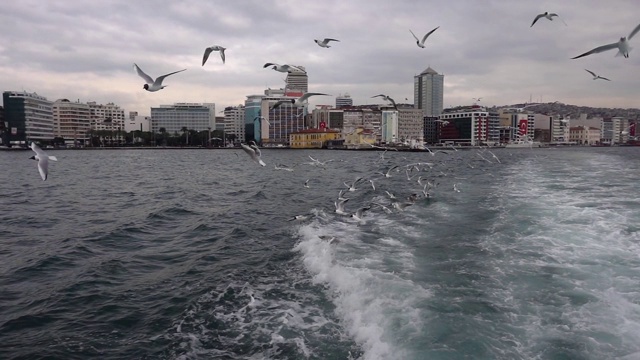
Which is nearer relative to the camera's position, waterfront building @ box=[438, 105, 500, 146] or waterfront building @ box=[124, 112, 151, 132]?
waterfront building @ box=[438, 105, 500, 146]

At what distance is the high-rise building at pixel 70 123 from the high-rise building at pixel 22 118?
12089 millimetres

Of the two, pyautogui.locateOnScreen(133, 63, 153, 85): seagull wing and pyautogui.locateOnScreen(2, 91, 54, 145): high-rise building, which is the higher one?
pyautogui.locateOnScreen(2, 91, 54, 145): high-rise building

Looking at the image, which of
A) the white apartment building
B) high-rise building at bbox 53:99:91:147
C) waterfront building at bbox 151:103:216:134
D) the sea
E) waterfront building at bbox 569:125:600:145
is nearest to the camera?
the sea

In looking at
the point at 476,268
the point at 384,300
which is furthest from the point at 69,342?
the point at 476,268

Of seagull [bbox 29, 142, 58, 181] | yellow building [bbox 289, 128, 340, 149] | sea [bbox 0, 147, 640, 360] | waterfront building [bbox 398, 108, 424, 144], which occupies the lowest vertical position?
sea [bbox 0, 147, 640, 360]

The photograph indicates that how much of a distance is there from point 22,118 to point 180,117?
161 ft

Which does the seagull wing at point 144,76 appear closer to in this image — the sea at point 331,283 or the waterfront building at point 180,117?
the sea at point 331,283

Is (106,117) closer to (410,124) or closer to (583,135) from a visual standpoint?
(410,124)

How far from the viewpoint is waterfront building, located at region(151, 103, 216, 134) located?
15325 centimetres

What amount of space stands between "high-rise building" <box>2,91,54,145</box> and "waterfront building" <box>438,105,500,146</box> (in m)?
102

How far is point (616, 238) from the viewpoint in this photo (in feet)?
35.1

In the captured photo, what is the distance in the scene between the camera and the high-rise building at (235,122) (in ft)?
516

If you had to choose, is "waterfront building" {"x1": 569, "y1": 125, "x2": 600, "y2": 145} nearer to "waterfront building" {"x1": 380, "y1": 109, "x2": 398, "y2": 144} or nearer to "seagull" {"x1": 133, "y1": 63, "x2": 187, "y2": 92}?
"waterfront building" {"x1": 380, "y1": 109, "x2": 398, "y2": 144}

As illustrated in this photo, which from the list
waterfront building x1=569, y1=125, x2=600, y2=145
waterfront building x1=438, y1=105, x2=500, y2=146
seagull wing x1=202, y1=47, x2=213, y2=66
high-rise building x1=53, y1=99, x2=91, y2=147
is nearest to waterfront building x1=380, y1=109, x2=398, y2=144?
waterfront building x1=438, y1=105, x2=500, y2=146
